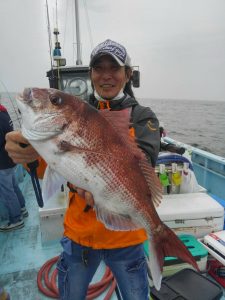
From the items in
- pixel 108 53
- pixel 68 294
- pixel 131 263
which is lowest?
pixel 68 294

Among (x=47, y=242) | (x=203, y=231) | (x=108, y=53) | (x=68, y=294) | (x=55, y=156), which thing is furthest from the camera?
(x=47, y=242)

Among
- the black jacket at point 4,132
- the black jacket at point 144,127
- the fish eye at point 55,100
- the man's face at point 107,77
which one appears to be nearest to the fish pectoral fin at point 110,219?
the black jacket at point 144,127

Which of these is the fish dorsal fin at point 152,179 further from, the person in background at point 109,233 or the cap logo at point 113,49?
the cap logo at point 113,49

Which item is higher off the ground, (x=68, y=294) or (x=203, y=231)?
(x=68, y=294)

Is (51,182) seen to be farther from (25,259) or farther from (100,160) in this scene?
(25,259)

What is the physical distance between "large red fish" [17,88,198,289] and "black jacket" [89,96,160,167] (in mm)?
203

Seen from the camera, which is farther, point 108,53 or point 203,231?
point 203,231

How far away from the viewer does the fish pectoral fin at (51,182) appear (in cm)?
165

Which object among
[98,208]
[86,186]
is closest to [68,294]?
[98,208]

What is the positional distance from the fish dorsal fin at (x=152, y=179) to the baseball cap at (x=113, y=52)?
2.62 feet

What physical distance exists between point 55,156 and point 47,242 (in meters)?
3.05

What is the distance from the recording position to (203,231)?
3.58 m

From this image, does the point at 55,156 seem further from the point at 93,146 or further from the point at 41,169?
the point at 41,169

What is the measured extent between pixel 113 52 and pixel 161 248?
1.38 m
